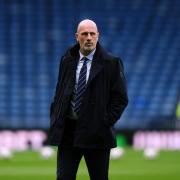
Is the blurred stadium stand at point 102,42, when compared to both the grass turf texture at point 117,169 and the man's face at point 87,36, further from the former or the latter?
the man's face at point 87,36

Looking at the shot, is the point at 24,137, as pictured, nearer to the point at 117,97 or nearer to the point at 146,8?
the point at 146,8

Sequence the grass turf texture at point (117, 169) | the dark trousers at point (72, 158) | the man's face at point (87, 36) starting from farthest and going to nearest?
the grass turf texture at point (117, 169) < the dark trousers at point (72, 158) < the man's face at point (87, 36)

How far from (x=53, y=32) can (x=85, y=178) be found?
1820 cm

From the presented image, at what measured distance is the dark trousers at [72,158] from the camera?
564 centimetres

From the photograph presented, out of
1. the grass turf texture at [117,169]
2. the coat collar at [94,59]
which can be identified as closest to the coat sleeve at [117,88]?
the coat collar at [94,59]

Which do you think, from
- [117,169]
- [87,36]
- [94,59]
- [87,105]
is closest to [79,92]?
[87,105]

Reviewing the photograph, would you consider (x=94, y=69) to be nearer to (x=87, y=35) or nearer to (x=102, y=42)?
(x=87, y=35)

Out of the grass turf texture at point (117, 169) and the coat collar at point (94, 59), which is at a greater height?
the coat collar at point (94, 59)

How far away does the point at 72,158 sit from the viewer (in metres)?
5.70

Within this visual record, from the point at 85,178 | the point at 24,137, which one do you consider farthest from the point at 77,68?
the point at 24,137

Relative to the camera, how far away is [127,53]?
30172mm

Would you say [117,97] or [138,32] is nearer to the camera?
[117,97]

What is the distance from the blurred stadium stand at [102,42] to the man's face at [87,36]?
74.2ft

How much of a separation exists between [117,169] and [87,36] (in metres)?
9.62
